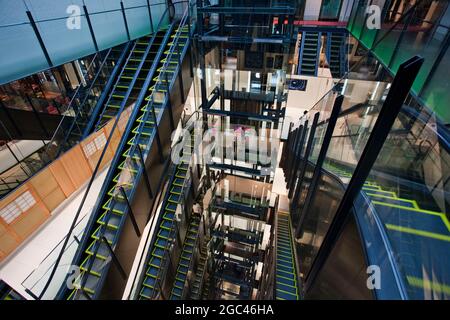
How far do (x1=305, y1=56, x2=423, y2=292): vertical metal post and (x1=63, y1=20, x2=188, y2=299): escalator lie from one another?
13.6 feet

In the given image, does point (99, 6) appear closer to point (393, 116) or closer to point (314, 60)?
point (393, 116)

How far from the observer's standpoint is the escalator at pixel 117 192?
436 centimetres

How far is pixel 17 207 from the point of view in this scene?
663 centimetres

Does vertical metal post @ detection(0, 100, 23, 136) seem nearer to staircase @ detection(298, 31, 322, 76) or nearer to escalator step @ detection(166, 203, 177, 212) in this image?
escalator step @ detection(166, 203, 177, 212)

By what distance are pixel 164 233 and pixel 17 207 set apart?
4539 millimetres

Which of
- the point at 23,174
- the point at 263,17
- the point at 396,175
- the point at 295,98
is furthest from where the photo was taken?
the point at 295,98

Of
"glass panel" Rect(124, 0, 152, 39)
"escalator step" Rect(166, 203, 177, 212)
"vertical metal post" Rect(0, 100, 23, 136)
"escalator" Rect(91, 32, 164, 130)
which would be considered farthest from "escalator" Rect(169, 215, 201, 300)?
"glass panel" Rect(124, 0, 152, 39)

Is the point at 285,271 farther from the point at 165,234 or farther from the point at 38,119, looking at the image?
the point at 38,119

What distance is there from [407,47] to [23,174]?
10.3m

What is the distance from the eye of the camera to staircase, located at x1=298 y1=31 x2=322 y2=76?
30.5ft

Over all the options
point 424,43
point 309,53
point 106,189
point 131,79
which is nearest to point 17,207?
point 106,189

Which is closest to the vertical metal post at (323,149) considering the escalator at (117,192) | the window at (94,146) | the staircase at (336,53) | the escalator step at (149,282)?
the escalator at (117,192)

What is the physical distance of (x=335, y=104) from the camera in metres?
3.90

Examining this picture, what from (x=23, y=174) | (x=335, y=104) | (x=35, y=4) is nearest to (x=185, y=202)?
(x=23, y=174)
